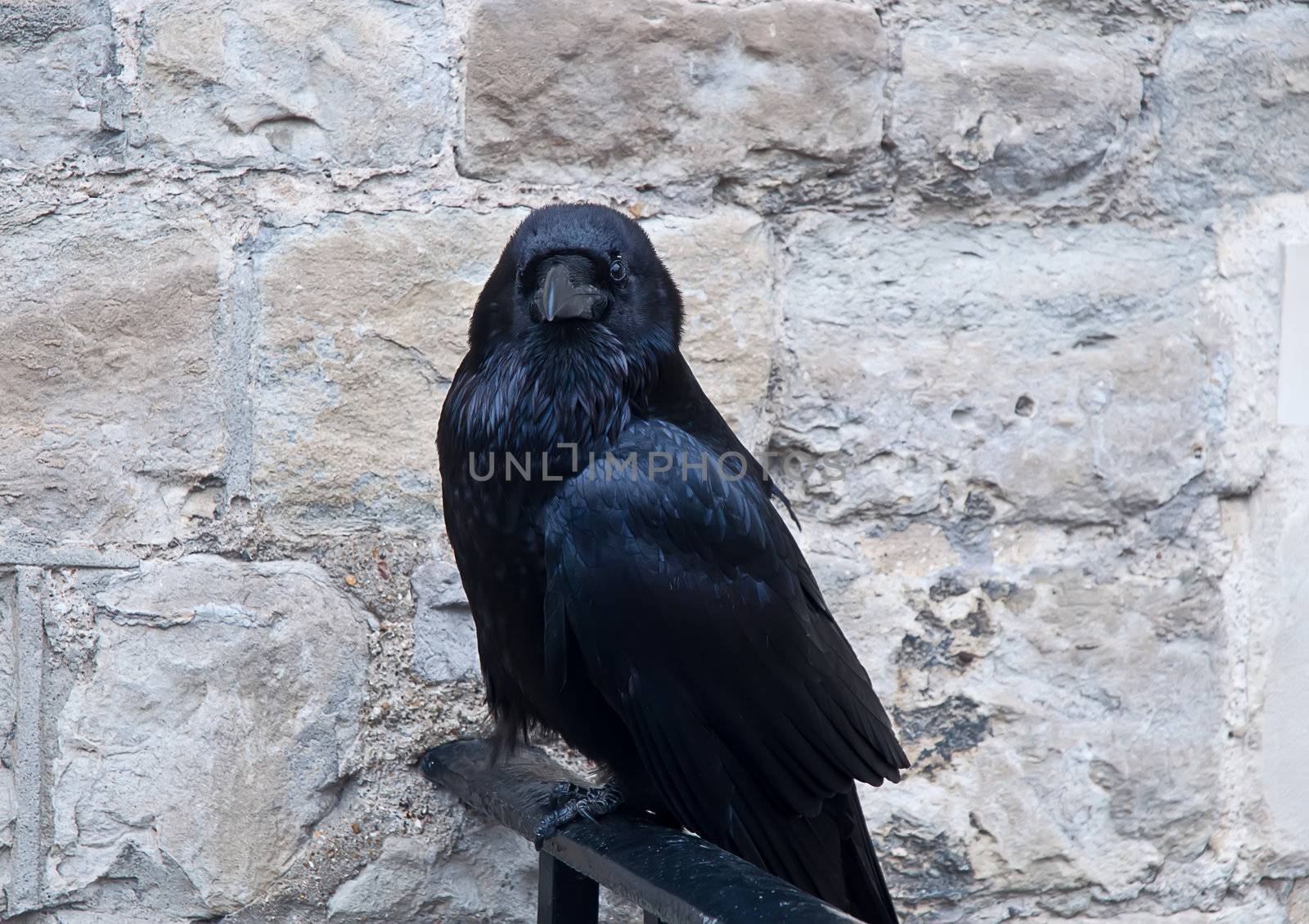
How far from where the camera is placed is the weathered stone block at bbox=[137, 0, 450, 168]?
4.35 ft

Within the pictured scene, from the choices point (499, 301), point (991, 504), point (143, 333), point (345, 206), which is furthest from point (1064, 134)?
point (143, 333)

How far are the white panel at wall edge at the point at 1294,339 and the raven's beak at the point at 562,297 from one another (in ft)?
2.87

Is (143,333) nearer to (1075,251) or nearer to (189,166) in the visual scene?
(189,166)

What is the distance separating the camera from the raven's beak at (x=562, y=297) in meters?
1.22

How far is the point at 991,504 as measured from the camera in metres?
1.48

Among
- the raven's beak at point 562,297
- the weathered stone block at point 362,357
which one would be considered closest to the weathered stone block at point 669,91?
the weathered stone block at point 362,357

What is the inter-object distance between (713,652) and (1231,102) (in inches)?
37.8

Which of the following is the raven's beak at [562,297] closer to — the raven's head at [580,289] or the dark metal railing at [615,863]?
the raven's head at [580,289]

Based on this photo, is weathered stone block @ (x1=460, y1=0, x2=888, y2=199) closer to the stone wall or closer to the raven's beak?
the stone wall

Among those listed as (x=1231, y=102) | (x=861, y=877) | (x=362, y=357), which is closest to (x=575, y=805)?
(x=861, y=877)

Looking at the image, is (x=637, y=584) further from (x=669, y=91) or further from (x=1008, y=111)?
(x=1008, y=111)

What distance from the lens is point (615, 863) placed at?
3.42 ft

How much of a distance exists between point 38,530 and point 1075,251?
122 cm

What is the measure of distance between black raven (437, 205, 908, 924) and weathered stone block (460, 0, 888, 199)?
164 mm
